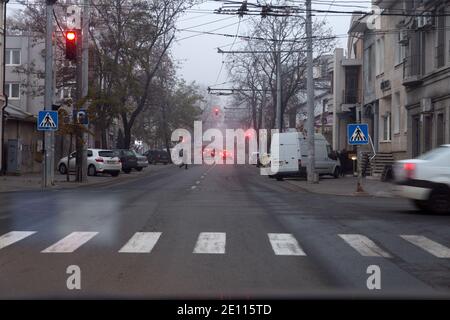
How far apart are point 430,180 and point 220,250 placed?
22.8ft

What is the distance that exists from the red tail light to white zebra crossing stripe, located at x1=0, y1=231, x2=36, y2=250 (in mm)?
8597

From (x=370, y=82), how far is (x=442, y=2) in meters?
12.9

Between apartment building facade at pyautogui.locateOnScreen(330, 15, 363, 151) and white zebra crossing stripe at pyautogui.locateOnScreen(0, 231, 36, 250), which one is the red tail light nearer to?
white zebra crossing stripe at pyautogui.locateOnScreen(0, 231, 36, 250)

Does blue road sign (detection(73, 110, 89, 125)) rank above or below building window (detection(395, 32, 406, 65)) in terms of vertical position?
below

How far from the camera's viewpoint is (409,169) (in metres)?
15.2

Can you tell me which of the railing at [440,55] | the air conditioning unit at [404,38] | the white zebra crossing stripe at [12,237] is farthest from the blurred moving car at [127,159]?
the white zebra crossing stripe at [12,237]

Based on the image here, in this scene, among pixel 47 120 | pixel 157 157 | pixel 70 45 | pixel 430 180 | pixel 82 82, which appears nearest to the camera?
pixel 430 180

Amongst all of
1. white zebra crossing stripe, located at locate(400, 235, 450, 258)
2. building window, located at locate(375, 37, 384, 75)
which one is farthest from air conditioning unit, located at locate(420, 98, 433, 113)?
white zebra crossing stripe, located at locate(400, 235, 450, 258)

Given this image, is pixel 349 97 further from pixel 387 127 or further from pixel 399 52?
pixel 399 52

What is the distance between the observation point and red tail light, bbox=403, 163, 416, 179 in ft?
49.6

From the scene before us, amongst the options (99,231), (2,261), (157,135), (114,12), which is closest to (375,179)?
(114,12)

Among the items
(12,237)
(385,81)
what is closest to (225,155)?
(385,81)

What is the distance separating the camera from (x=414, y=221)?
13844mm
